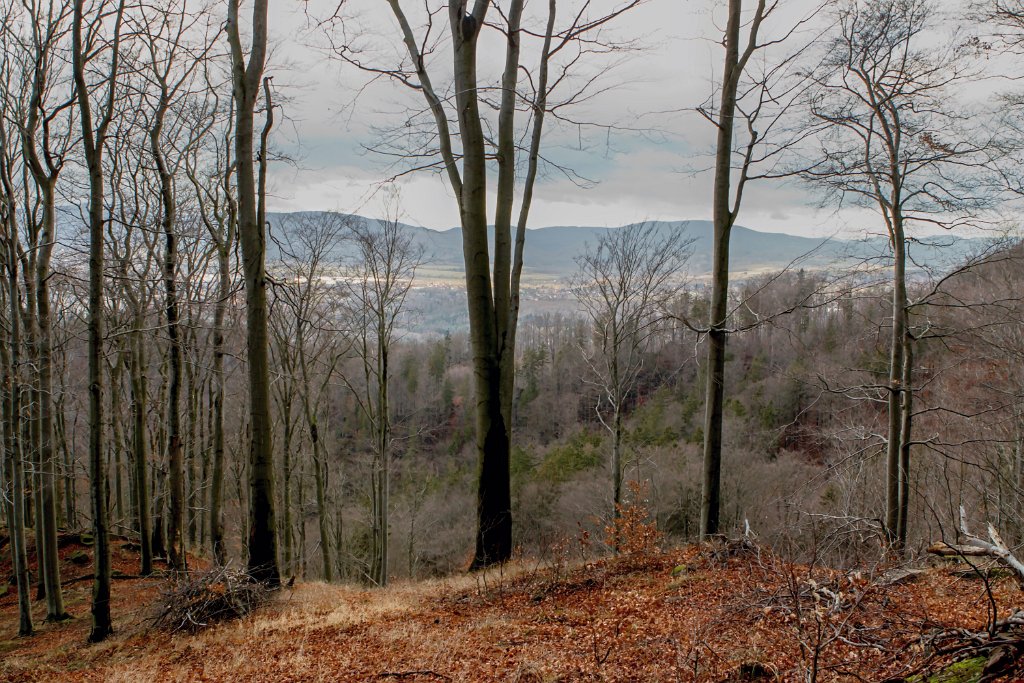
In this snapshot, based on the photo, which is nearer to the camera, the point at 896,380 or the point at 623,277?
the point at 896,380

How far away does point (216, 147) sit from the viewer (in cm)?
1331

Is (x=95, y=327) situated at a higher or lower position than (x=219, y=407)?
higher

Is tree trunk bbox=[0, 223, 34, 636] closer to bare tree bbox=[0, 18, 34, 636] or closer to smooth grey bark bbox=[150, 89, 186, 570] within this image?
bare tree bbox=[0, 18, 34, 636]

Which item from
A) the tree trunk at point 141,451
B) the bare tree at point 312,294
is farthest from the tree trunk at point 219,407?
the bare tree at point 312,294

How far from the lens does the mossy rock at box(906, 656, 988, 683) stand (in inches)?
93.1

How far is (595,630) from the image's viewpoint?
465cm

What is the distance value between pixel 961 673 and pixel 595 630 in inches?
A: 104

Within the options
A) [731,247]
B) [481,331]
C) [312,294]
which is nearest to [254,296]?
[481,331]

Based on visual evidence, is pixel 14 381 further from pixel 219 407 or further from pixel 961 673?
pixel 961 673

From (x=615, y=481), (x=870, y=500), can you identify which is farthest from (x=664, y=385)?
(x=615, y=481)

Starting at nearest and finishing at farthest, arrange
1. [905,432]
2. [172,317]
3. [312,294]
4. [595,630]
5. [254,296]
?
[595,630]
[254,296]
[905,432]
[172,317]
[312,294]

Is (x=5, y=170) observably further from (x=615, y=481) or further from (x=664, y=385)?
(x=664, y=385)

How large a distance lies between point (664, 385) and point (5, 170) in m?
39.9

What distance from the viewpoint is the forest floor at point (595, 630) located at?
340 cm
